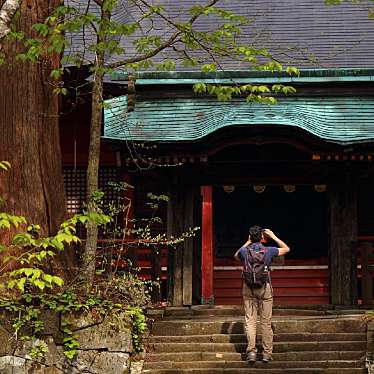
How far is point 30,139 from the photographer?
9.07 m

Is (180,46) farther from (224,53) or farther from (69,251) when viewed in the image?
(69,251)

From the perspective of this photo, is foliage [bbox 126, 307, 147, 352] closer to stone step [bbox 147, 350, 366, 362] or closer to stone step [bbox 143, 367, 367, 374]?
stone step [bbox 147, 350, 366, 362]

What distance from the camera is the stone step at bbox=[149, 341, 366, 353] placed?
31.6ft

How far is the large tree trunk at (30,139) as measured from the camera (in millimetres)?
8945

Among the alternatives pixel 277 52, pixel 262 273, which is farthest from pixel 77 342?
pixel 277 52

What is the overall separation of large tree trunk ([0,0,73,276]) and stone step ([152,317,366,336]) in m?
1.87

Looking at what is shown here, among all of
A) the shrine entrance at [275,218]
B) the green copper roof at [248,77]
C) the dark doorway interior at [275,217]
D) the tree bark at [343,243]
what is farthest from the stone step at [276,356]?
the green copper roof at [248,77]

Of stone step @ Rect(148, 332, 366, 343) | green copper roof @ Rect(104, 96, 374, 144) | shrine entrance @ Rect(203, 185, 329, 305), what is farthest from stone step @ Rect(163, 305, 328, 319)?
shrine entrance @ Rect(203, 185, 329, 305)

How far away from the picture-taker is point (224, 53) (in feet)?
32.7

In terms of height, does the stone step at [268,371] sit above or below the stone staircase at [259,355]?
below

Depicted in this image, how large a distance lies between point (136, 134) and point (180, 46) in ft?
17.4

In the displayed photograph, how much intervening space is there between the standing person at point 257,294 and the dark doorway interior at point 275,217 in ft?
17.8

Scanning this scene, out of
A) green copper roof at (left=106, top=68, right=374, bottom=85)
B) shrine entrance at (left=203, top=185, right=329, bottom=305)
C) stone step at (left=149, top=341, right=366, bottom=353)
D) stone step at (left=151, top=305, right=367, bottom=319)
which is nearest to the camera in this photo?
stone step at (left=149, top=341, right=366, bottom=353)

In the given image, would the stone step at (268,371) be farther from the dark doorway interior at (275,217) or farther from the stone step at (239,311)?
the dark doorway interior at (275,217)
